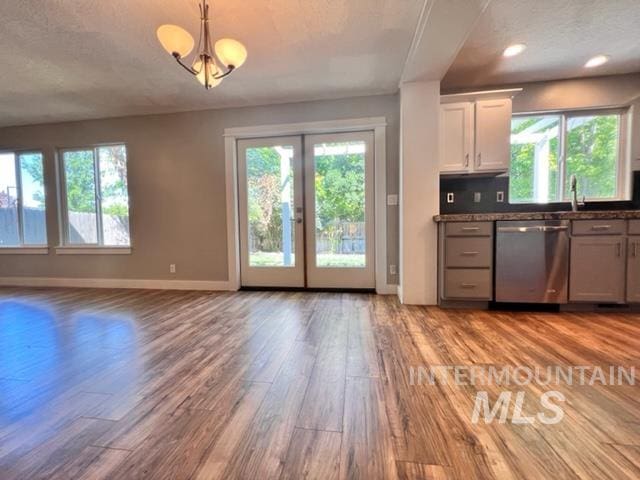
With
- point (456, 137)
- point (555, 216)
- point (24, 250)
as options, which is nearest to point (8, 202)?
point (24, 250)

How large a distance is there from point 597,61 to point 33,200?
7387 millimetres

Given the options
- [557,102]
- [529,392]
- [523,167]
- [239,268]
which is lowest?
[529,392]

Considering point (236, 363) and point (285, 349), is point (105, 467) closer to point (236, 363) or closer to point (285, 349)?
point (236, 363)

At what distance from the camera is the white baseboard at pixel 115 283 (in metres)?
3.96

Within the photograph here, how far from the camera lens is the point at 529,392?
1.48 metres

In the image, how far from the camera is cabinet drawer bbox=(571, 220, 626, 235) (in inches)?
105

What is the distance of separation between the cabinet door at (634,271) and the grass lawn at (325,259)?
250 cm

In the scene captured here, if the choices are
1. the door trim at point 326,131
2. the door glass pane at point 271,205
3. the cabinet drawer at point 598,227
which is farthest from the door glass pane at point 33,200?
the cabinet drawer at point 598,227

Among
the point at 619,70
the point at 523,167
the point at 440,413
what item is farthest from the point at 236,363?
the point at 619,70

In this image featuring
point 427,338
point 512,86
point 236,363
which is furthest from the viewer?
point 512,86

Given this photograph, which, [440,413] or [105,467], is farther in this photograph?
[440,413]

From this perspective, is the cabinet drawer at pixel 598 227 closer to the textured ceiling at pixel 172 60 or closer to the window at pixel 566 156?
the window at pixel 566 156

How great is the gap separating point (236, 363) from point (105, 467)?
824 mm

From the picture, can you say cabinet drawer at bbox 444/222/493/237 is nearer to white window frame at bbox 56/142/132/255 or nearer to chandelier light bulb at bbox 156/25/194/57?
chandelier light bulb at bbox 156/25/194/57
